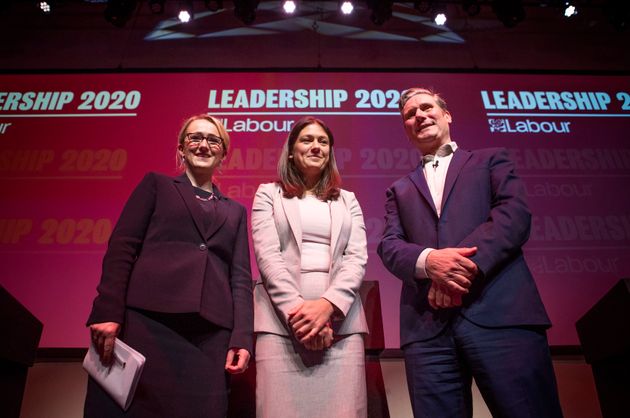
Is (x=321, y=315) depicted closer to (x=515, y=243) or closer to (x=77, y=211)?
(x=515, y=243)

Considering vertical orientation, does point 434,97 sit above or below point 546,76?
below

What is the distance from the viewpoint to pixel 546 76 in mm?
3941

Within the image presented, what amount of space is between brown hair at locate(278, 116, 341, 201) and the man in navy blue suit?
0.39 m

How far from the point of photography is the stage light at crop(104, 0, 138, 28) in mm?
4281

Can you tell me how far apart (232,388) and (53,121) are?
108 inches

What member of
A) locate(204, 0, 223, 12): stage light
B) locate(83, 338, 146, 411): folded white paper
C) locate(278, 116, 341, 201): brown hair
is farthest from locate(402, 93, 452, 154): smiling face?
locate(204, 0, 223, 12): stage light

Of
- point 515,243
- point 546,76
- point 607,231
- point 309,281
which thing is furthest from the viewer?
point 546,76

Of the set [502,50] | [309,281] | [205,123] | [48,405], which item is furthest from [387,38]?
[48,405]

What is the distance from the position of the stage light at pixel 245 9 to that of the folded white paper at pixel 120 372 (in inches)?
149

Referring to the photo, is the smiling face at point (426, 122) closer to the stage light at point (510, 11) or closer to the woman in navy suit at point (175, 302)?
the woman in navy suit at point (175, 302)

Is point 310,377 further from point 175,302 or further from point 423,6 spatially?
point 423,6

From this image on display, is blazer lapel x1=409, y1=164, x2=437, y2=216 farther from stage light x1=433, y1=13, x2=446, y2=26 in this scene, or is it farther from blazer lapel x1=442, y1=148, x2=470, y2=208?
stage light x1=433, y1=13, x2=446, y2=26

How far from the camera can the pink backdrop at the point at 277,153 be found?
2.94m

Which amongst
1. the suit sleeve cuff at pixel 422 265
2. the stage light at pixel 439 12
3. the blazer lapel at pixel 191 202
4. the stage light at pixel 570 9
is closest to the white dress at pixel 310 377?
the suit sleeve cuff at pixel 422 265
